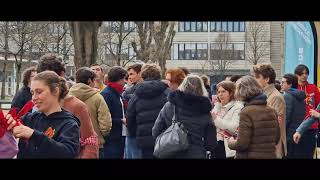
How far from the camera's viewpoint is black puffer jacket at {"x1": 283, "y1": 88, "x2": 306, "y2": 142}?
8727mm

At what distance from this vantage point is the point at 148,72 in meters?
7.38

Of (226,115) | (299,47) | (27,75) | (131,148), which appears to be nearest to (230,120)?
(226,115)

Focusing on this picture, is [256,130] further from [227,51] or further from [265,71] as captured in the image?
[227,51]

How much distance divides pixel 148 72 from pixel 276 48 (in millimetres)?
70435

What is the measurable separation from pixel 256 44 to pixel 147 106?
64105 millimetres

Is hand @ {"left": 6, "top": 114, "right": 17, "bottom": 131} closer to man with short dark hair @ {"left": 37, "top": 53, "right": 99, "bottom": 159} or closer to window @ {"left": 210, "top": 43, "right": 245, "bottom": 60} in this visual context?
man with short dark hair @ {"left": 37, "top": 53, "right": 99, "bottom": 159}

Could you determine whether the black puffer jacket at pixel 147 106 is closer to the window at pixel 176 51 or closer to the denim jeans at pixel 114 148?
the denim jeans at pixel 114 148

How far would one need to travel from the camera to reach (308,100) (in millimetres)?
9711

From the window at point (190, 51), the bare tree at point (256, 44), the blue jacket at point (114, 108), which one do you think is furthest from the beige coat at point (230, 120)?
the window at point (190, 51)

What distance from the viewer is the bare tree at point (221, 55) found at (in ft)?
236

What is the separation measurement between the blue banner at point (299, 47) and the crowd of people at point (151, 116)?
243 centimetres
